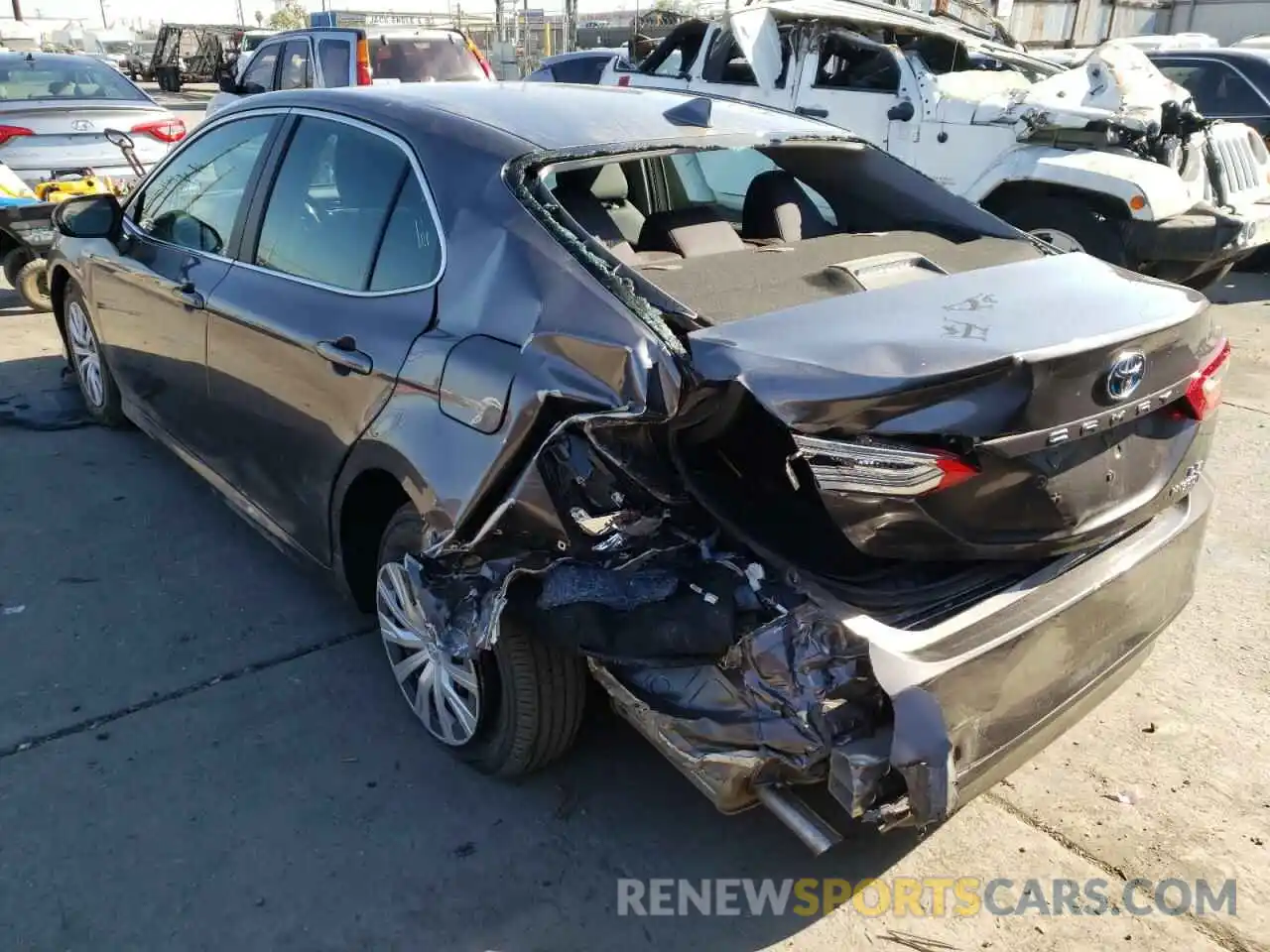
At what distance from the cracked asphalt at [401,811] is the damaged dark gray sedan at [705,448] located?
0.27 metres

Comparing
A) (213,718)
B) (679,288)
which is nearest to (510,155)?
(679,288)

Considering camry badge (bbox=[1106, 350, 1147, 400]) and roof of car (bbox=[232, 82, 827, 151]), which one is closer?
camry badge (bbox=[1106, 350, 1147, 400])

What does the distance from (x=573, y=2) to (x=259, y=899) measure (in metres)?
34.1

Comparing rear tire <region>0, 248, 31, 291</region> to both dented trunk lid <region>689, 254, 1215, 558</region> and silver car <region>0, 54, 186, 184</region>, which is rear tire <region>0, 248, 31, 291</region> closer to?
silver car <region>0, 54, 186, 184</region>

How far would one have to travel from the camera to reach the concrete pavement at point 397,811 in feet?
8.11

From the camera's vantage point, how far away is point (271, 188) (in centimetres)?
349

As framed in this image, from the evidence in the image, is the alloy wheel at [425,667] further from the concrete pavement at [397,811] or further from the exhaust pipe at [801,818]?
the exhaust pipe at [801,818]

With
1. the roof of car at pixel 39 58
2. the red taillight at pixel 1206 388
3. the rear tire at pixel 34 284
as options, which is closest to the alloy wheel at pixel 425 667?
the red taillight at pixel 1206 388

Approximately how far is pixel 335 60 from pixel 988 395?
1104 centimetres

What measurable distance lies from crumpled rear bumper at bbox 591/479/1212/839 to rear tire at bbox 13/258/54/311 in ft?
22.2

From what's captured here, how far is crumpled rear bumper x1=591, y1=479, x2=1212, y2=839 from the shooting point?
6.73ft

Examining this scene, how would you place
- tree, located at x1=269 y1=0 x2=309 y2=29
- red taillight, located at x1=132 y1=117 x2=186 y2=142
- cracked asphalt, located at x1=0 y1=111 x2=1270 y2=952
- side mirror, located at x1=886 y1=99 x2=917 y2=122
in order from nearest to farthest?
cracked asphalt, located at x1=0 y1=111 x2=1270 y2=952 < side mirror, located at x1=886 y1=99 x2=917 y2=122 < red taillight, located at x1=132 y1=117 x2=186 y2=142 < tree, located at x1=269 y1=0 x2=309 y2=29

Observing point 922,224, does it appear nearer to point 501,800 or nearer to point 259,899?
point 501,800

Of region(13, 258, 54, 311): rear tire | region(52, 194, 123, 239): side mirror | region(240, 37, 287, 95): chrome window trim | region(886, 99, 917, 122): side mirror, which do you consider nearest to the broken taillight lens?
region(52, 194, 123, 239): side mirror
